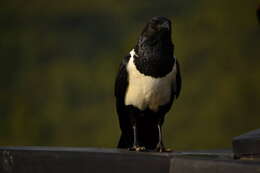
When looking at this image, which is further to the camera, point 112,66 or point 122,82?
point 112,66

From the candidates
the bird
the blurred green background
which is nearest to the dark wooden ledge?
the bird

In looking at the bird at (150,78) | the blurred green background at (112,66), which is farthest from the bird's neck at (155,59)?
the blurred green background at (112,66)

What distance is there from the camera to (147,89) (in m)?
2.10

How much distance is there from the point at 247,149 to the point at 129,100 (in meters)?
0.78

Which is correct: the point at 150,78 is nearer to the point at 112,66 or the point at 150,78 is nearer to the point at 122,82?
the point at 122,82

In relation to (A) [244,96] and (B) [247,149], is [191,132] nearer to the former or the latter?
(A) [244,96]

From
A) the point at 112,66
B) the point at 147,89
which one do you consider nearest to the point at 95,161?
the point at 147,89

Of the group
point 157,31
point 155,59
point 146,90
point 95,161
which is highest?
point 157,31

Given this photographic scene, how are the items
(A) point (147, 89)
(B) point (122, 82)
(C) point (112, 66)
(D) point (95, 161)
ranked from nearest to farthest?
(D) point (95, 161)
(A) point (147, 89)
(B) point (122, 82)
(C) point (112, 66)

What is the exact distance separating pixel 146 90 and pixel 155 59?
0.40ft

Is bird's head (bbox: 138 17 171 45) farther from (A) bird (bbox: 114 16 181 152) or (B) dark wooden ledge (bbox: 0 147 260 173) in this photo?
(B) dark wooden ledge (bbox: 0 147 260 173)

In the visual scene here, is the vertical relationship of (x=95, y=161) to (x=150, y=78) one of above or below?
below

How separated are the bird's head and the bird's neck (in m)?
0.01

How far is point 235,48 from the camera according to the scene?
4609 millimetres
